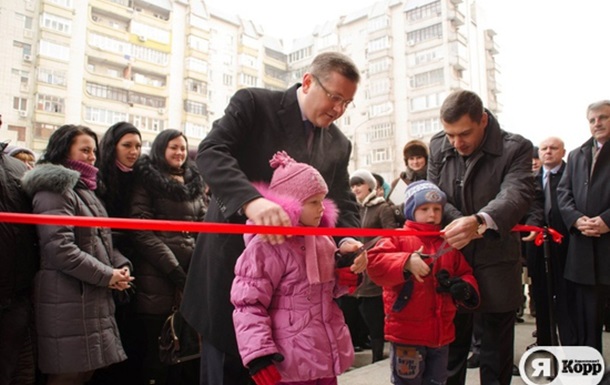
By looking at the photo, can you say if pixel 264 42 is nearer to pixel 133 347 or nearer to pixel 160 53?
pixel 160 53

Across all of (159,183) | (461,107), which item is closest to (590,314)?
(461,107)

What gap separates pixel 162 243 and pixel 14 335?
Result: 0.72 metres

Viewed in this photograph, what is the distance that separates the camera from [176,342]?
200 cm

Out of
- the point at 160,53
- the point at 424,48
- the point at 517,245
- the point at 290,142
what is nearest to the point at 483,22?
the point at 424,48

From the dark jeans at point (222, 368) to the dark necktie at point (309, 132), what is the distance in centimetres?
71

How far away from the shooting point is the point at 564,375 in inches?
81.0

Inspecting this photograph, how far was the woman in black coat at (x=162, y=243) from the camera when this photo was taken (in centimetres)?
209

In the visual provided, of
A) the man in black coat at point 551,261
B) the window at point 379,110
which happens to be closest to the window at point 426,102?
the window at point 379,110

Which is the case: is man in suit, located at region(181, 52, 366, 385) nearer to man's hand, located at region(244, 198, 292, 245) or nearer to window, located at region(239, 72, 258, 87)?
man's hand, located at region(244, 198, 292, 245)

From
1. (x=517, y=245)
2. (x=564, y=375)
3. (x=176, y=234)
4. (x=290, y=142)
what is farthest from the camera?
(x=176, y=234)

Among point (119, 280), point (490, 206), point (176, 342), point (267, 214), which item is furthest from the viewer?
point (176, 342)

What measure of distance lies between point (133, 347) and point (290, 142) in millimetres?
1515

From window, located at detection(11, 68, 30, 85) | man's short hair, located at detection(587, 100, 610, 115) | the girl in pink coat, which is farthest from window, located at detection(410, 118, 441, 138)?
the girl in pink coat

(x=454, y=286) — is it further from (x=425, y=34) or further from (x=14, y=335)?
(x=425, y=34)
